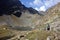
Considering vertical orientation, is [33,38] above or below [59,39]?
above

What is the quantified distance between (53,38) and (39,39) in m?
5.64

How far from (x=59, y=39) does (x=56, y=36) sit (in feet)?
10.5

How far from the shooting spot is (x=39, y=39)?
7275cm

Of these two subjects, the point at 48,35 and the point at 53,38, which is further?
the point at 48,35

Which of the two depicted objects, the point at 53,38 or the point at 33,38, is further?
the point at 33,38

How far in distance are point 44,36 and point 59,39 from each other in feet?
25.7

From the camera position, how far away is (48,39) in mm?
70625

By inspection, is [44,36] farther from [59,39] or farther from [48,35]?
[59,39]

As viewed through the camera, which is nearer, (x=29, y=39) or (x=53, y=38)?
(x=53, y=38)

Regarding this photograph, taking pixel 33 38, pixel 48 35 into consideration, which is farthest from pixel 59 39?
pixel 33 38

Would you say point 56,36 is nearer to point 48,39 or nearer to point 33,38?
point 48,39

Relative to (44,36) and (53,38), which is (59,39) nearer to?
(53,38)

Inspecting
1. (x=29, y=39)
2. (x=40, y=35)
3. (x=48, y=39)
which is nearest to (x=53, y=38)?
(x=48, y=39)

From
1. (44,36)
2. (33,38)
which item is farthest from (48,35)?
(33,38)
